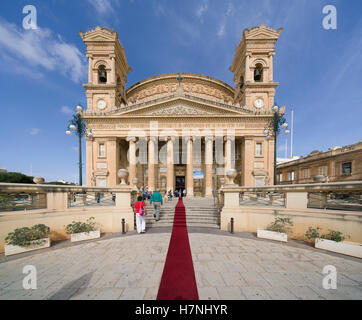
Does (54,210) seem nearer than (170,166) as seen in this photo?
Yes

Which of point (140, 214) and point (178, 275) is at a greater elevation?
point (140, 214)

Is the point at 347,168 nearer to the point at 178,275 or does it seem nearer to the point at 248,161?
the point at 248,161

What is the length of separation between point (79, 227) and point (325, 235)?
10036mm

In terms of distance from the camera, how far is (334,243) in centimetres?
497

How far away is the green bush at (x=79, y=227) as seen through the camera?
616 cm

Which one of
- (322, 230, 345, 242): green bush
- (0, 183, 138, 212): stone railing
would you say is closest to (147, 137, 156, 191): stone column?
(0, 183, 138, 212): stone railing

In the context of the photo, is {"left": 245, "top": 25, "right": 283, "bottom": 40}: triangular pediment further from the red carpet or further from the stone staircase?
the red carpet

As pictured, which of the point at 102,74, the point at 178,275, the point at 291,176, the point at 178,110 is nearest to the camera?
the point at 178,275

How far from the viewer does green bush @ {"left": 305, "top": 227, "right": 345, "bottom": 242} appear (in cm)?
503

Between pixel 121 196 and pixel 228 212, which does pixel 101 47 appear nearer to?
pixel 121 196

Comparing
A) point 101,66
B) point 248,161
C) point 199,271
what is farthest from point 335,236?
point 101,66
